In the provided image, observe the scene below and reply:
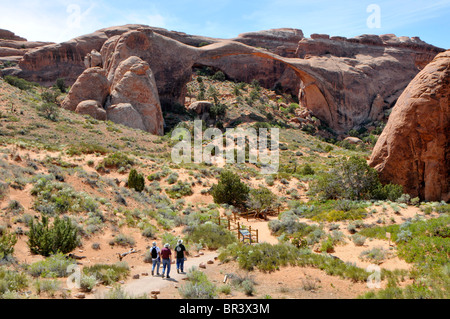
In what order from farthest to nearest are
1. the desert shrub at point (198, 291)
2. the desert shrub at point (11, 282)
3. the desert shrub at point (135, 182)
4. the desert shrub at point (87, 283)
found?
the desert shrub at point (135, 182) < the desert shrub at point (87, 283) < the desert shrub at point (198, 291) < the desert shrub at point (11, 282)

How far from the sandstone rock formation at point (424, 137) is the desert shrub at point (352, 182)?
126 cm

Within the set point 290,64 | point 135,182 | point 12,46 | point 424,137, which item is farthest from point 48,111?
point 12,46

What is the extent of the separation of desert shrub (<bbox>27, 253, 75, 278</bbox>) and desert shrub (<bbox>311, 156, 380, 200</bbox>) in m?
15.1

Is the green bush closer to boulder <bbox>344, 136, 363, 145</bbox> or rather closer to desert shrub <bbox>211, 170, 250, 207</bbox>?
desert shrub <bbox>211, 170, 250, 207</bbox>

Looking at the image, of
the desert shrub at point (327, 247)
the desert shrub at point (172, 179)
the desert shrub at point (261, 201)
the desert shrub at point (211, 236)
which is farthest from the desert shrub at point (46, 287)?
the desert shrub at point (172, 179)

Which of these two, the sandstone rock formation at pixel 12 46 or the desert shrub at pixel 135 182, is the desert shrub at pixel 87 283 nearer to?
the desert shrub at pixel 135 182

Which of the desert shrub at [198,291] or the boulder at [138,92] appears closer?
the desert shrub at [198,291]

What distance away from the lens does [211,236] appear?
13.5 m

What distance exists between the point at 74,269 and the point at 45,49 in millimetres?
51783

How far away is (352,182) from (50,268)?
16.2m

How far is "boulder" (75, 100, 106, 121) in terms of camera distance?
32.5m

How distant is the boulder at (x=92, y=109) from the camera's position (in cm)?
3247

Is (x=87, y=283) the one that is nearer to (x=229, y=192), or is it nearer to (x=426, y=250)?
(x=426, y=250)

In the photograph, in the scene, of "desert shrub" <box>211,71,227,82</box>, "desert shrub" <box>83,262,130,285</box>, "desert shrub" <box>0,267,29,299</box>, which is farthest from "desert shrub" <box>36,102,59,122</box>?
"desert shrub" <box>211,71,227,82</box>
